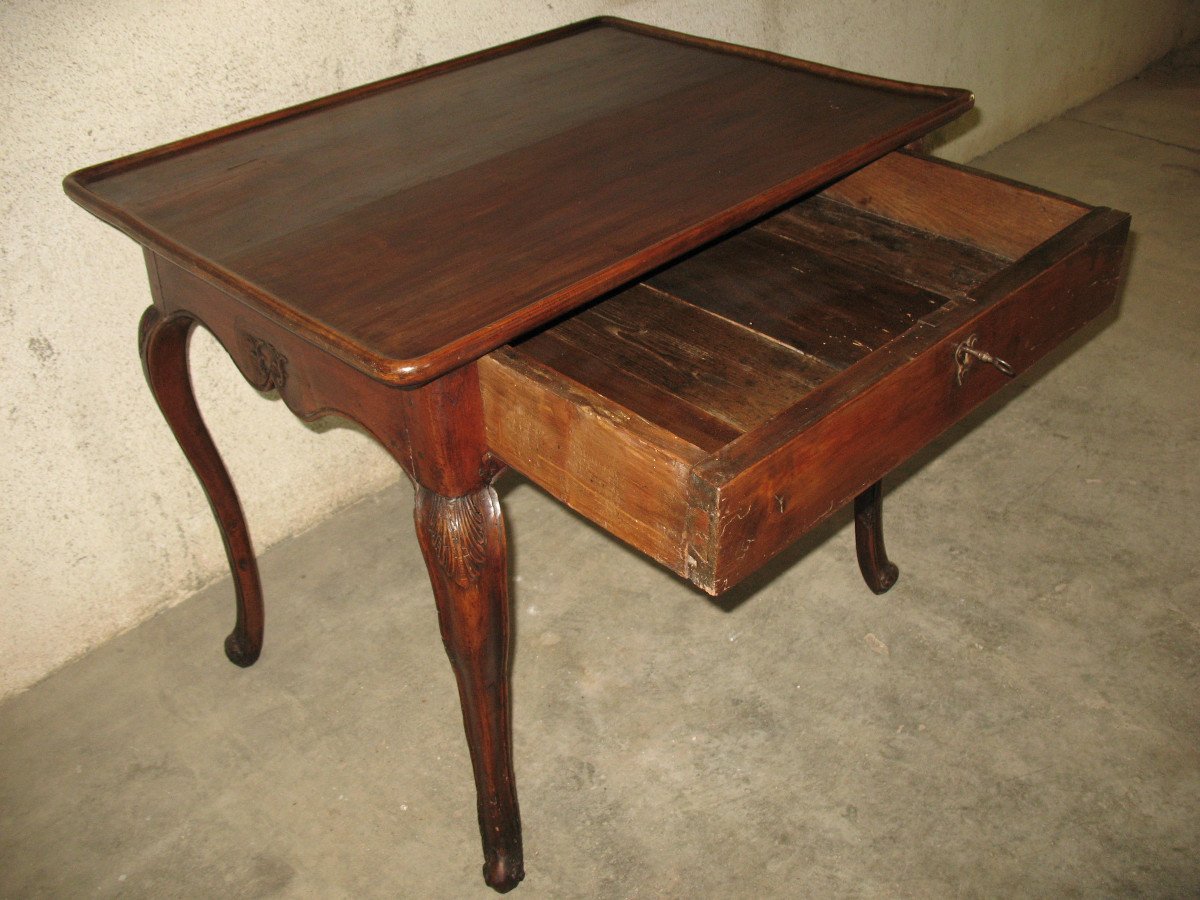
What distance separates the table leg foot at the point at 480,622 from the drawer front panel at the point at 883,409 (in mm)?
244

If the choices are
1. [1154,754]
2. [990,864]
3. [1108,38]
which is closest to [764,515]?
[990,864]

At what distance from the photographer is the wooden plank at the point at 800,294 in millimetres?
1282

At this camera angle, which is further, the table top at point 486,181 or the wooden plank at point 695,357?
the wooden plank at point 695,357

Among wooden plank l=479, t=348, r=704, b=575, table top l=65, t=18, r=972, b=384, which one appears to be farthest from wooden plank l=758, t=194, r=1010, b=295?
wooden plank l=479, t=348, r=704, b=575

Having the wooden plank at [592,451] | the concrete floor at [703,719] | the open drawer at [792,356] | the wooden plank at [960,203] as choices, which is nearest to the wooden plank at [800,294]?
the open drawer at [792,356]

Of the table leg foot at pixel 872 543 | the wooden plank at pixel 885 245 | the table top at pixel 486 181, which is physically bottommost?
the table leg foot at pixel 872 543

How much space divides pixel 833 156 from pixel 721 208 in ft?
0.61

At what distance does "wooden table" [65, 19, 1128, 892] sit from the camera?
3.19 ft

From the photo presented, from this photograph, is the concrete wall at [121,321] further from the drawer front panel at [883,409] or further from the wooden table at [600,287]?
the drawer front panel at [883,409]

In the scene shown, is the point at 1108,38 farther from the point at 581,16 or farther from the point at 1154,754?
the point at 1154,754

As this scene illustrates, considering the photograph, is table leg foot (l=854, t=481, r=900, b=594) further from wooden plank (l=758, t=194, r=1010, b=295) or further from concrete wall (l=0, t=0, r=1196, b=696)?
concrete wall (l=0, t=0, r=1196, b=696)

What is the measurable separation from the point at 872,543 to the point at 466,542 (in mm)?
820

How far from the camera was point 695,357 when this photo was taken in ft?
4.14

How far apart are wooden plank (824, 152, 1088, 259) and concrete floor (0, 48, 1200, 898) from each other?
61 centimetres
